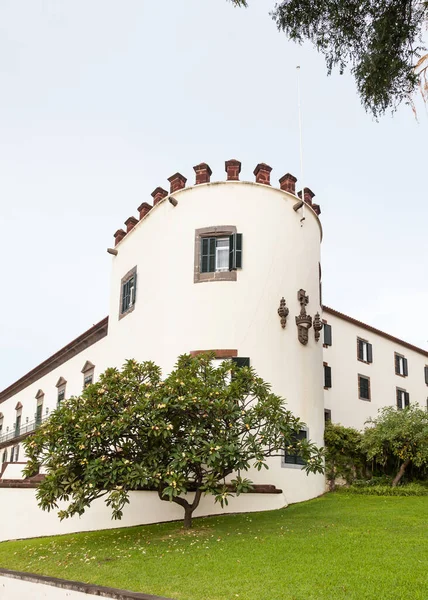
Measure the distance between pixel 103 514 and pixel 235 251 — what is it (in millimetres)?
8586

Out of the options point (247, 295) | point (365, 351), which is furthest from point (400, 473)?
A: point (365, 351)

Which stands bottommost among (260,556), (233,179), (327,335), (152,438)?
(260,556)

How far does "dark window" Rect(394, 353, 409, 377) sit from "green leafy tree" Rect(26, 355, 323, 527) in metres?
21.7

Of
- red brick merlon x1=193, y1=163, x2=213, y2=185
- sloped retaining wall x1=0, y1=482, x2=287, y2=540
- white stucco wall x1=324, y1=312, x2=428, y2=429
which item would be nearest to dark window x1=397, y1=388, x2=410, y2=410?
white stucco wall x1=324, y1=312, x2=428, y2=429

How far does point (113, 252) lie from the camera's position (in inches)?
994

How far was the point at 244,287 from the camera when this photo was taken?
63.4ft

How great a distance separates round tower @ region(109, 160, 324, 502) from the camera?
62.3ft

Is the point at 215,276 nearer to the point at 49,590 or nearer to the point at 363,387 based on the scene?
the point at 49,590

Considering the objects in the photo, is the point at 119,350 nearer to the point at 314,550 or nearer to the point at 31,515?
the point at 31,515

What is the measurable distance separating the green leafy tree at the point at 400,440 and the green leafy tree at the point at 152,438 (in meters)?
7.43

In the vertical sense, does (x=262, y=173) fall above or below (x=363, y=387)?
above

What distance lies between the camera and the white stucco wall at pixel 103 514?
1723 cm

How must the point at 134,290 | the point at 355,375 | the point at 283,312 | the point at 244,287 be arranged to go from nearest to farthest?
the point at 283,312 < the point at 244,287 < the point at 134,290 < the point at 355,375

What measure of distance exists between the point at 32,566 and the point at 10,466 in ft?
23.2
